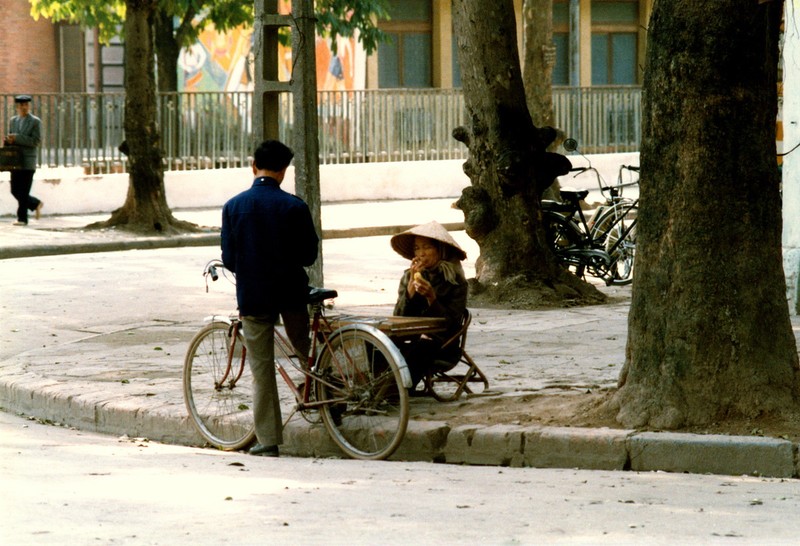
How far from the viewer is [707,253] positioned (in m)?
7.73

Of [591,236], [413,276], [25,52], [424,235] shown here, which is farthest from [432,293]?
[25,52]

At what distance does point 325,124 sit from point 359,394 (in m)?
21.0

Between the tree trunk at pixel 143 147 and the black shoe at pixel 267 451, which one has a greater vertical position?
the tree trunk at pixel 143 147

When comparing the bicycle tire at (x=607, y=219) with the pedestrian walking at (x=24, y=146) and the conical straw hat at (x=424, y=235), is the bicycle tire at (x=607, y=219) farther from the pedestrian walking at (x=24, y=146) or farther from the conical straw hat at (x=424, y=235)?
the pedestrian walking at (x=24, y=146)

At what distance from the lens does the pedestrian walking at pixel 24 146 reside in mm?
23297

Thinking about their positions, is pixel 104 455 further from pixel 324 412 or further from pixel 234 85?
pixel 234 85

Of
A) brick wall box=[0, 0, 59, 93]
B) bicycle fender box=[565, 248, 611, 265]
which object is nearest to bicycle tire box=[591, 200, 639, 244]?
bicycle fender box=[565, 248, 611, 265]

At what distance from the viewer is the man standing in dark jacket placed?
816 cm

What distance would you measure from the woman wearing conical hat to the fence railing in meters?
17.7

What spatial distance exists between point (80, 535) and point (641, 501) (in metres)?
2.35

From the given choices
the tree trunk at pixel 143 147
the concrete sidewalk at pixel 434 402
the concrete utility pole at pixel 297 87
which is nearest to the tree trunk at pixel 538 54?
the tree trunk at pixel 143 147

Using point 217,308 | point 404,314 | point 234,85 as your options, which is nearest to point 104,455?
point 404,314

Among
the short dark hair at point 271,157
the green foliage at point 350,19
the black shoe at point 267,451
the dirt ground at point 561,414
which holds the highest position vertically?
the green foliage at point 350,19

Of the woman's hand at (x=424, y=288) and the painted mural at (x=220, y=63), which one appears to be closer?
the woman's hand at (x=424, y=288)
